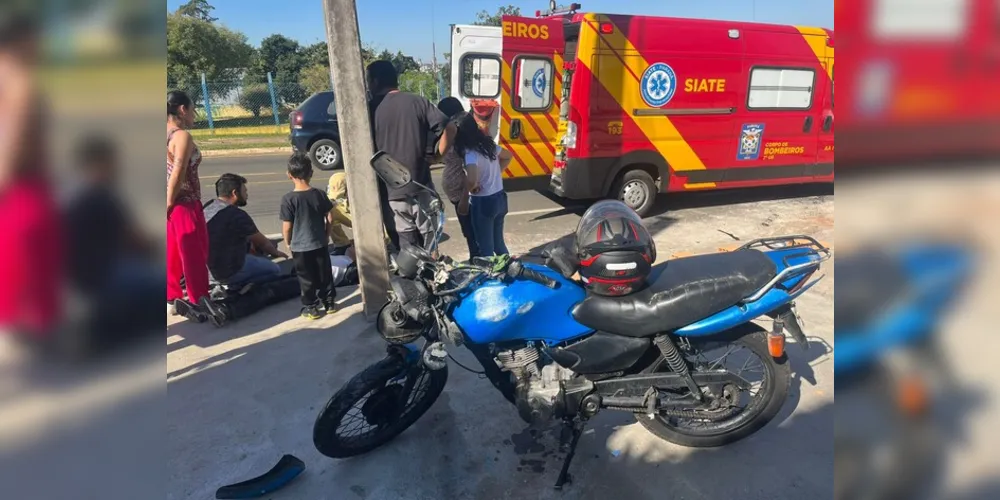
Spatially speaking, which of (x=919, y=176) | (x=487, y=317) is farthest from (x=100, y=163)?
(x=487, y=317)

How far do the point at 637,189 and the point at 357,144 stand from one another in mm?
4280

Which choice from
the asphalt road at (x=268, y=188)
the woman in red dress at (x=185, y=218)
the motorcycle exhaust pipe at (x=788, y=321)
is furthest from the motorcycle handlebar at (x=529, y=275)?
the asphalt road at (x=268, y=188)

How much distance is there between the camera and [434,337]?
2553mm

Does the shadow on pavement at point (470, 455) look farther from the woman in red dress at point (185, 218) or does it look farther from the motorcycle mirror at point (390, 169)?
the motorcycle mirror at point (390, 169)

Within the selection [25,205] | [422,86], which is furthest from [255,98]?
[25,205]

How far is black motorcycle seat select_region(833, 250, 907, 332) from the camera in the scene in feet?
2.25

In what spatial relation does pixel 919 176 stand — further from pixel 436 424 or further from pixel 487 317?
pixel 436 424

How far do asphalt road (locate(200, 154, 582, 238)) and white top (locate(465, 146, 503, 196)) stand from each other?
9.57 ft

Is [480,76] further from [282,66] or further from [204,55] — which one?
[282,66]

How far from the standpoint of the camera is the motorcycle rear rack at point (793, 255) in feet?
8.10

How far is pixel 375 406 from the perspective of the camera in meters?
2.77

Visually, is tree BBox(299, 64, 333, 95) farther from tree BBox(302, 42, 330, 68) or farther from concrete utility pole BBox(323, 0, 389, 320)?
concrete utility pole BBox(323, 0, 389, 320)

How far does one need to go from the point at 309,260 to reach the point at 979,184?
425 cm

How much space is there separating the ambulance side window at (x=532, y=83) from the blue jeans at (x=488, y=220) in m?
3.41
